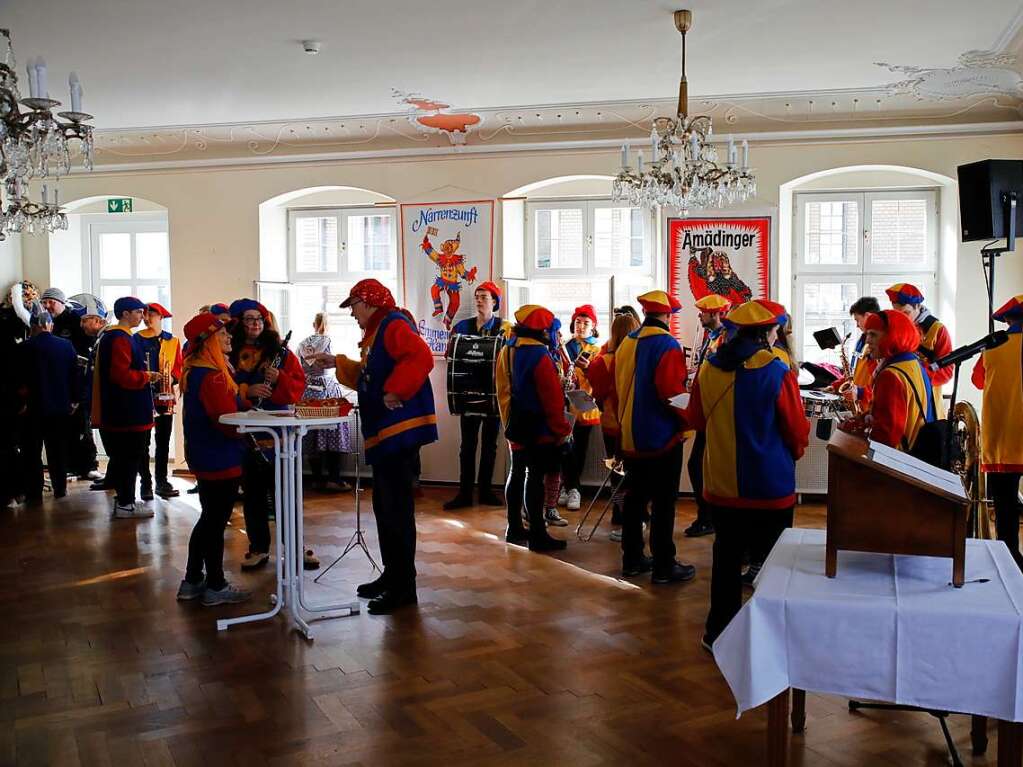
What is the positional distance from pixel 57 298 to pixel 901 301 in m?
6.81

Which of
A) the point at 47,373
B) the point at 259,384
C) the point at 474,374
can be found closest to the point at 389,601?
the point at 259,384

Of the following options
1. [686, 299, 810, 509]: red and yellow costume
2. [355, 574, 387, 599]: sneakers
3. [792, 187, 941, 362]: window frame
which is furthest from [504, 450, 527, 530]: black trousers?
[792, 187, 941, 362]: window frame

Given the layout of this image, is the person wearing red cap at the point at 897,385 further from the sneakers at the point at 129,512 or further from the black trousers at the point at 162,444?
the black trousers at the point at 162,444

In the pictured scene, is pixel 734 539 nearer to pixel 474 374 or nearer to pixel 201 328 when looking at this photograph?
pixel 201 328

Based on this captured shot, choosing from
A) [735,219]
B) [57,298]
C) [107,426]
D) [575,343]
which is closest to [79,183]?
[57,298]

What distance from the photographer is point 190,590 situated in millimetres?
4789

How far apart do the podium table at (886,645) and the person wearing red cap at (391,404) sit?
226 centimetres

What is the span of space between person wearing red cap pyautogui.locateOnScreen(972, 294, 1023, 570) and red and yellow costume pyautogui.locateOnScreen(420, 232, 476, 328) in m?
4.47

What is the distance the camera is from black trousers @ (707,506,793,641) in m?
3.75

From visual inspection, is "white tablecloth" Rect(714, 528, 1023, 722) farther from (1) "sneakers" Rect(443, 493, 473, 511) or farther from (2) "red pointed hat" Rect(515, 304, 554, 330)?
(1) "sneakers" Rect(443, 493, 473, 511)

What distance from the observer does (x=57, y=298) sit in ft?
27.5

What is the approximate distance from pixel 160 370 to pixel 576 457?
3.31 meters

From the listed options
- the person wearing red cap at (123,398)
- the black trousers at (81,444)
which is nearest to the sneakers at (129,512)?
the person wearing red cap at (123,398)

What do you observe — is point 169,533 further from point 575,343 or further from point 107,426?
point 575,343
